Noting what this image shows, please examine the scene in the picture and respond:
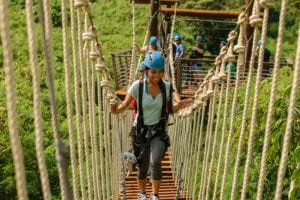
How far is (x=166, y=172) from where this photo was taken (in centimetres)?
303

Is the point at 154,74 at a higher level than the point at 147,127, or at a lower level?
higher

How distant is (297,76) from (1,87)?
544cm

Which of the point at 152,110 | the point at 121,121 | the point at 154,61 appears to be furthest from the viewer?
the point at 121,121

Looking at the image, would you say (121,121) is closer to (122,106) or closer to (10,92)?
(122,106)

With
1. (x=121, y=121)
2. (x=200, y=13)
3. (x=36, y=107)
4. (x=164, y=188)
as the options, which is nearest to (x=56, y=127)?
(x=36, y=107)

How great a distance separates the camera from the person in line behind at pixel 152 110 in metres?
1.97

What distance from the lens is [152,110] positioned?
2.02 m

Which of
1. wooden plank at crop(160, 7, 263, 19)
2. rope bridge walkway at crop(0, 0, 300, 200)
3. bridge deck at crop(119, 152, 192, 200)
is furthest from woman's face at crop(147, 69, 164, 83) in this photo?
wooden plank at crop(160, 7, 263, 19)

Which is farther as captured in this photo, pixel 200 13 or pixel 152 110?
pixel 200 13


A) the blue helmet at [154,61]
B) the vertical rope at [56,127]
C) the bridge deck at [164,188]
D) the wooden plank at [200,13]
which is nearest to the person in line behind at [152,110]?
the blue helmet at [154,61]

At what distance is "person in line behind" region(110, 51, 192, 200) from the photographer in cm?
Answer: 197

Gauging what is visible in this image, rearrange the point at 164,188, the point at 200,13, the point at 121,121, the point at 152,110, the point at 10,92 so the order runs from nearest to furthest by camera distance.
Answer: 1. the point at 10,92
2. the point at 152,110
3. the point at 164,188
4. the point at 121,121
5. the point at 200,13

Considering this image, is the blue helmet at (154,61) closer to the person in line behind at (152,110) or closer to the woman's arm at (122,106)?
the person in line behind at (152,110)

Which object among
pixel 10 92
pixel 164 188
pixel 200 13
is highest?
pixel 200 13
